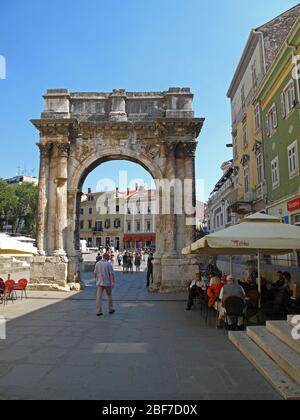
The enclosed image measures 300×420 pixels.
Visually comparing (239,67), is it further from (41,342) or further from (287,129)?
(41,342)

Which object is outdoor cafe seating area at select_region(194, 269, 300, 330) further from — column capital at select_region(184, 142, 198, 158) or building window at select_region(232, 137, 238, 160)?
building window at select_region(232, 137, 238, 160)

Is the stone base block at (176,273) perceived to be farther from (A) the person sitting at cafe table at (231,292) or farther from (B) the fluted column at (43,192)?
(A) the person sitting at cafe table at (231,292)

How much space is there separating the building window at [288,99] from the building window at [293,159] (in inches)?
64.9

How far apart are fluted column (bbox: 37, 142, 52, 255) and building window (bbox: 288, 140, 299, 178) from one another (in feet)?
36.1

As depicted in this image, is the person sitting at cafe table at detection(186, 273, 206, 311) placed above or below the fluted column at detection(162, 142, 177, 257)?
below

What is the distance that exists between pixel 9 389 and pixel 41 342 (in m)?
2.22

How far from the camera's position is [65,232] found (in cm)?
1471

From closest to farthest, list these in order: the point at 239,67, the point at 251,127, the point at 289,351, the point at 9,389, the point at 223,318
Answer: the point at 9,389
the point at 289,351
the point at 223,318
the point at 251,127
the point at 239,67

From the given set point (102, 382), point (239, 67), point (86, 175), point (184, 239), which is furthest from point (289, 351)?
point (239, 67)

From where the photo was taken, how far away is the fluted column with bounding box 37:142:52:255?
14.6 meters

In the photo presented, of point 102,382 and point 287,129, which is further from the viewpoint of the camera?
point 287,129

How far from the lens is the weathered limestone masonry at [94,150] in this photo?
1436cm

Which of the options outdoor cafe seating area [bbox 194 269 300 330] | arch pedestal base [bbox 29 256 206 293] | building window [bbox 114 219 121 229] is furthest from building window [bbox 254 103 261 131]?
building window [bbox 114 219 121 229]

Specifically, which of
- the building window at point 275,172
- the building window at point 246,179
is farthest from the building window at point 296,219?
the building window at point 246,179
